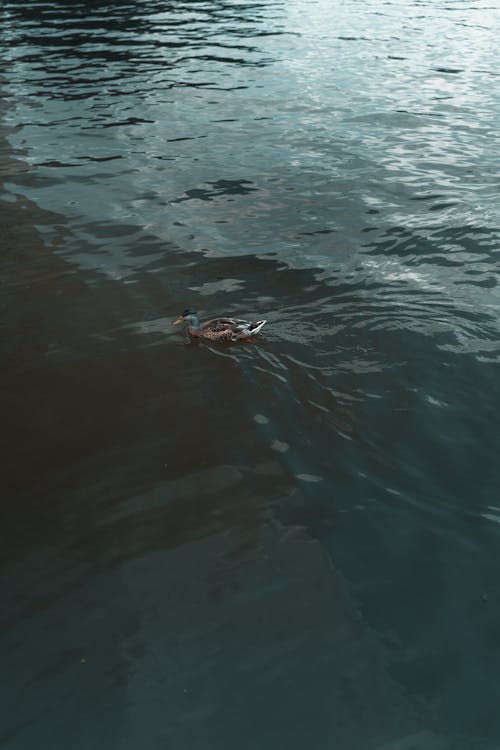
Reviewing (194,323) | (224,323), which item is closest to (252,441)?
(224,323)

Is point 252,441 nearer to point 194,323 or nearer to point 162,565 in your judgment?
point 162,565

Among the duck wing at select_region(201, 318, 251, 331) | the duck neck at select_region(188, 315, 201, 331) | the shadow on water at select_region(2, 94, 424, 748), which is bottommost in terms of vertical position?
the shadow on water at select_region(2, 94, 424, 748)

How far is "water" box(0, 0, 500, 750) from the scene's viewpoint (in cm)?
579

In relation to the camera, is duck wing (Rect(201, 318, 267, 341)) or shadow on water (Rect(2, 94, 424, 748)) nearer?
shadow on water (Rect(2, 94, 424, 748))

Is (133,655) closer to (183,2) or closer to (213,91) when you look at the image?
(213,91)

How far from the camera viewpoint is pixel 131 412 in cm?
910

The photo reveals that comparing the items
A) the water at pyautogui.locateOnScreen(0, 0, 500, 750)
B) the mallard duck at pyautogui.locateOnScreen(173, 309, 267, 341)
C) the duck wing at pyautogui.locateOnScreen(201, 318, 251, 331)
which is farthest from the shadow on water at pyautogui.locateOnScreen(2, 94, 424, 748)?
the duck wing at pyautogui.locateOnScreen(201, 318, 251, 331)

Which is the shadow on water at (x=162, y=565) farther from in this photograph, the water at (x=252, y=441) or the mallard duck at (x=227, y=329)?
the mallard duck at (x=227, y=329)

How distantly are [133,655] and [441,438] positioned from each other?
4.22 metres

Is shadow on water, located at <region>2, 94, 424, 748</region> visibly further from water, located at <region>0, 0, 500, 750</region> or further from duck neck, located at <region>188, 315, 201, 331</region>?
duck neck, located at <region>188, 315, 201, 331</region>

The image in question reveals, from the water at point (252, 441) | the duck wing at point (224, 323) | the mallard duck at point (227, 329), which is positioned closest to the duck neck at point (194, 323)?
the mallard duck at point (227, 329)

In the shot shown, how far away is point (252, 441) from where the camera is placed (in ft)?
28.1

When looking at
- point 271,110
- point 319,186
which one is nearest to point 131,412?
point 319,186

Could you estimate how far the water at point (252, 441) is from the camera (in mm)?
5789
